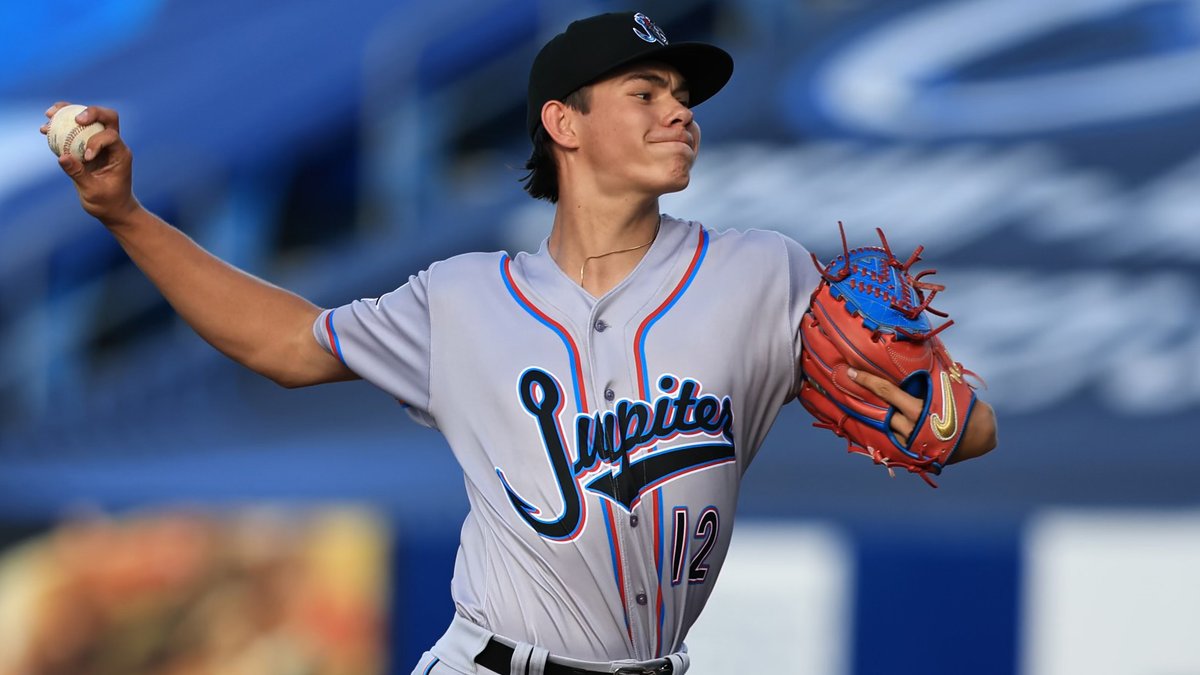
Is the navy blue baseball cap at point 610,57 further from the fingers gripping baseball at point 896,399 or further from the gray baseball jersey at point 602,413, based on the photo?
the fingers gripping baseball at point 896,399

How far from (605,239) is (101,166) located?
0.88 meters

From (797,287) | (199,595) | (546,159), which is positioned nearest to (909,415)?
(797,287)

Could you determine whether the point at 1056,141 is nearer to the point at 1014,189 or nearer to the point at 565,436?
the point at 1014,189

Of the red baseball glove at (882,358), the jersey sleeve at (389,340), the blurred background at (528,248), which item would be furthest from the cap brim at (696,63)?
the blurred background at (528,248)

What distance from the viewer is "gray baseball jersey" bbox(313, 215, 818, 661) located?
100 inches

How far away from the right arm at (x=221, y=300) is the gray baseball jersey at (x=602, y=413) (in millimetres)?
73

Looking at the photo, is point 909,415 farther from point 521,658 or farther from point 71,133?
point 71,133

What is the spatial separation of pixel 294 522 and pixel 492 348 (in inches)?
123

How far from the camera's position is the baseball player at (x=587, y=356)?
2543mm

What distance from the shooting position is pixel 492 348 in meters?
2.63

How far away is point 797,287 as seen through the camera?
265cm

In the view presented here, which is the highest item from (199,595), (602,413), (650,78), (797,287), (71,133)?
(650,78)

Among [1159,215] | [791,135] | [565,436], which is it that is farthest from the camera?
[791,135]

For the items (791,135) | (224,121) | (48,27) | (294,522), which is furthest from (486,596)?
(48,27)
